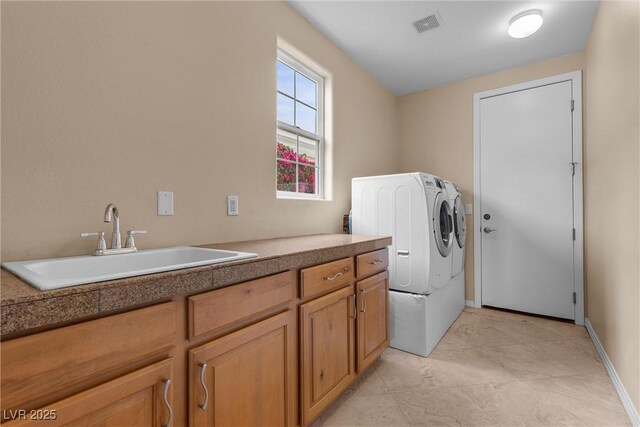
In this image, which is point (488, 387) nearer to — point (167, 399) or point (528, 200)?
point (167, 399)

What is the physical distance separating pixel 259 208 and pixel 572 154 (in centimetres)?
295

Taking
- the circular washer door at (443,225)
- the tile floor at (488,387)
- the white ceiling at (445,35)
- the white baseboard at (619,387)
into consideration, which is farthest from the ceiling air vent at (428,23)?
the white baseboard at (619,387)

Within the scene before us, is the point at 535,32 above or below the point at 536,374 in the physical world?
above

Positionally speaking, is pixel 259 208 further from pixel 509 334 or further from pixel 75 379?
pixel 509 334

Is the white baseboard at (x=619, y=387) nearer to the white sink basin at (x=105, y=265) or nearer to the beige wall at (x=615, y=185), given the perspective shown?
the beige wall at (x=615, y=185)

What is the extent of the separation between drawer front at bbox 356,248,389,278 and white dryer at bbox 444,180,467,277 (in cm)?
105

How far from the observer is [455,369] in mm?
2072

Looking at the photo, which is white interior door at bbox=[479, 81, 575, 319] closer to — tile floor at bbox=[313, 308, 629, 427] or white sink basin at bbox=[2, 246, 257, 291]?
tile floor at bbox=[313, 308, 629, 427]

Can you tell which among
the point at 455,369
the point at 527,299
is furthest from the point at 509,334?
the point at 455,369

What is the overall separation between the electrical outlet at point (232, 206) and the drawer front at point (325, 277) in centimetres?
68

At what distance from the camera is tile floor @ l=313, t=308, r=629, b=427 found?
1.59 m

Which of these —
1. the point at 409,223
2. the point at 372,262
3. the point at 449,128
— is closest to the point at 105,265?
the point at 372,262

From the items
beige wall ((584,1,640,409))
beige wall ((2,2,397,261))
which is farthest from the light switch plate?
beige wall ((584,1,640,409))

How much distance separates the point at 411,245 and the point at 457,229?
91 centimetres
